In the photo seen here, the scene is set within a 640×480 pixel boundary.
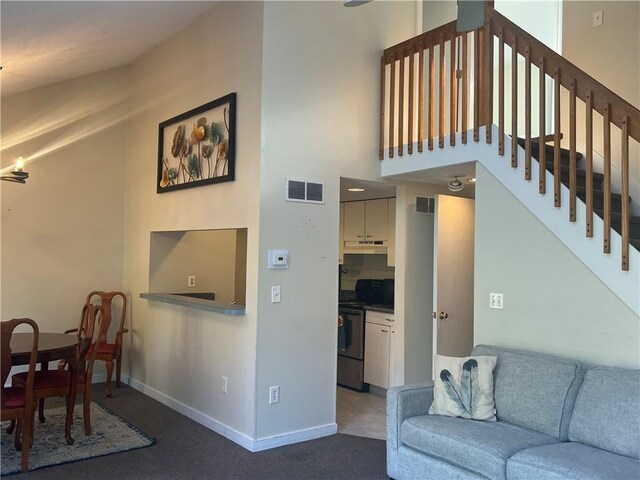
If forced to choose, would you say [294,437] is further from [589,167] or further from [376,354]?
[589,167]

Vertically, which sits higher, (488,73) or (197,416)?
(488,73)

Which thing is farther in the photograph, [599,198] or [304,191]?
[304,191]

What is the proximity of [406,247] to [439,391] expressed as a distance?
181 cm

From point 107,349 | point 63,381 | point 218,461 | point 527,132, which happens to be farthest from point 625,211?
point 107,349

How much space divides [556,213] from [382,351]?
2.39 m

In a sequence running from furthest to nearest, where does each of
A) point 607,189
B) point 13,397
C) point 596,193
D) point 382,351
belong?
point 382,351
point 596,193
point 13,397
point 607,189

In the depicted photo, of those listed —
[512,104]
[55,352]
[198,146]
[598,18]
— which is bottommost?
[55,352]

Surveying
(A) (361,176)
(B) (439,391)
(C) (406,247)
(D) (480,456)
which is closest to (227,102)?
(A) (361,176)

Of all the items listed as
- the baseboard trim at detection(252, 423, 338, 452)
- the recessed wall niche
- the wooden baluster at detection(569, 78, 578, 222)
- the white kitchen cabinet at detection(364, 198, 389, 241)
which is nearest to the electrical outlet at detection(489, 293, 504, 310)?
the wooden baluster at detection(569, 78, 578, 222)

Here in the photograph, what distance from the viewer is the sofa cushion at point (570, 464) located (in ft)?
7.53

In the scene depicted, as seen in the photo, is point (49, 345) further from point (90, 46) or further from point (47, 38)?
point (90, 46)

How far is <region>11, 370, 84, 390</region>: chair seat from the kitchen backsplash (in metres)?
3.44

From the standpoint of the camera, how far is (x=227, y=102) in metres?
4.10

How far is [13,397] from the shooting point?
10.6ft
